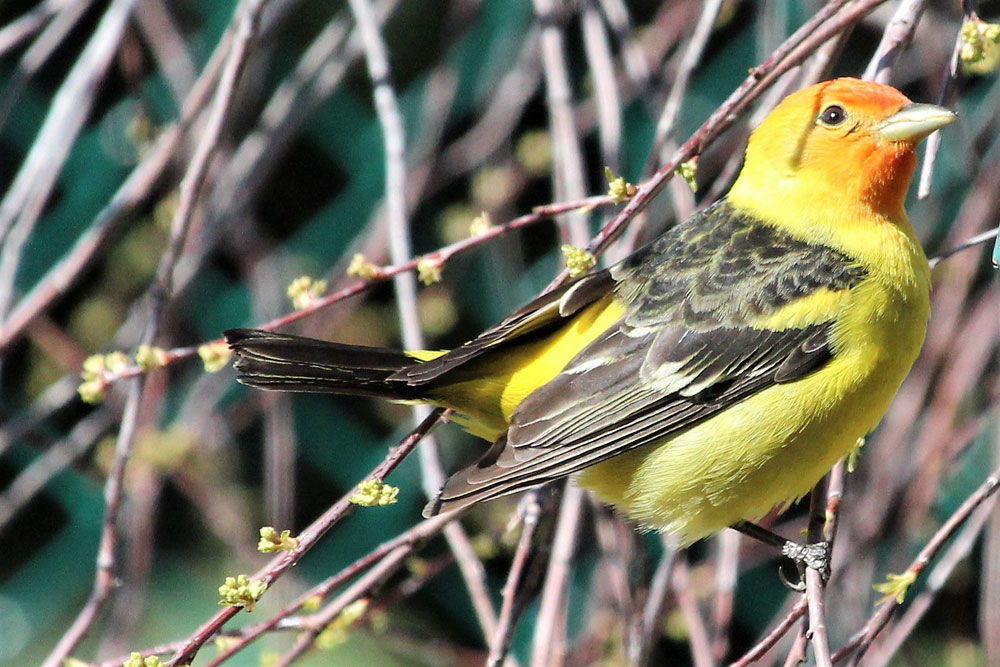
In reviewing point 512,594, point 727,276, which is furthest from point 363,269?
point 727,276

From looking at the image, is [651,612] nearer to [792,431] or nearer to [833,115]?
[792,431]

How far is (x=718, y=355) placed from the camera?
239 cm

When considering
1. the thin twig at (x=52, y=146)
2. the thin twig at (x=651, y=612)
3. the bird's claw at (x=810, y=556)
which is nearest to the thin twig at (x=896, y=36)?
the bird's claw at (x=810, y=556)

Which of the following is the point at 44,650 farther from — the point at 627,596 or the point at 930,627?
the point at 930,627

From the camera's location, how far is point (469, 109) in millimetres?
4285

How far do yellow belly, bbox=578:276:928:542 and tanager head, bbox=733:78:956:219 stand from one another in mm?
234

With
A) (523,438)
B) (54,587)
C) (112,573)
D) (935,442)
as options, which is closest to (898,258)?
(523,438)

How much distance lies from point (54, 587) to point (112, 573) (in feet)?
7.40

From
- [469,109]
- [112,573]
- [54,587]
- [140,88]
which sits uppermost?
[469,109]

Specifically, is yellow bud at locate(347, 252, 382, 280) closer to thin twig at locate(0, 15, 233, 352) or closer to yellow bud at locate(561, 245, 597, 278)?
yellow bud at locate(561, 245, 597, 278)

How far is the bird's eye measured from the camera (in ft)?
7.85

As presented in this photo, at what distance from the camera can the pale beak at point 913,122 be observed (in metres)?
2.19

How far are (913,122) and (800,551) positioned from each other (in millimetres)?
840

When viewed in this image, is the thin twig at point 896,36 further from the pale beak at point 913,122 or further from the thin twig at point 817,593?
the thin twig at point 817,593
